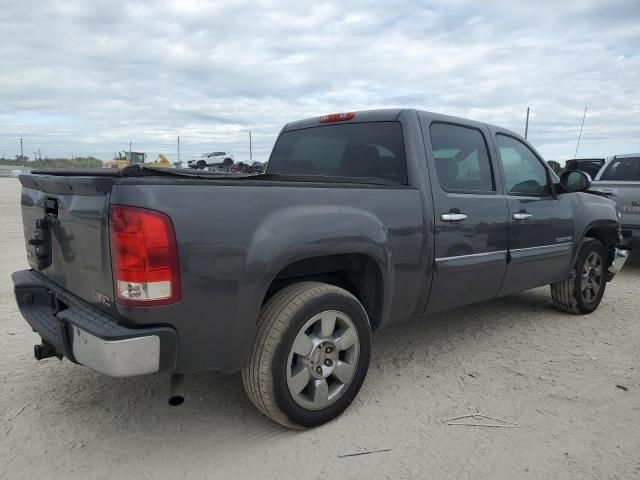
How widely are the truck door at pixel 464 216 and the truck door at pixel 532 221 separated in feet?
0.56

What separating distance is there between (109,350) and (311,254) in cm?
107

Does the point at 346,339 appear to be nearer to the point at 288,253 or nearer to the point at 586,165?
the point at 288,253

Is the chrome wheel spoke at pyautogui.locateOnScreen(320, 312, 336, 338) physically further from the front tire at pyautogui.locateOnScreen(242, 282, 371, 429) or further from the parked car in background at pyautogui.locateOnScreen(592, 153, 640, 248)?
the parked car in background at pyautogui.locateOnScreen(592, 153, 640, 248)

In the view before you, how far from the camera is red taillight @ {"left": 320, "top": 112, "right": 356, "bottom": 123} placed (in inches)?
154

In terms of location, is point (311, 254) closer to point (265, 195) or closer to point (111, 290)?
point (265, 195)

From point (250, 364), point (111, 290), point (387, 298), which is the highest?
point (111, 290)

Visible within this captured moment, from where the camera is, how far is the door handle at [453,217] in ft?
11.2

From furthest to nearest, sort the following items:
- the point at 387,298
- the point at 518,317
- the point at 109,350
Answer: the point at 518,317
the point at 387,298
the point at 109,350

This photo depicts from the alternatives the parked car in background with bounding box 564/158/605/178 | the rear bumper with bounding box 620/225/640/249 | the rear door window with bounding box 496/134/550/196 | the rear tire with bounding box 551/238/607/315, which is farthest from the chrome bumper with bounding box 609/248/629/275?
the parked car in background with bounding box 564/158/605/178

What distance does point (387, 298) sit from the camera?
3.12 metres

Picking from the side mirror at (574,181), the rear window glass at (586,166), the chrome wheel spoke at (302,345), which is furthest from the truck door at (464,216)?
the rear window glass at (586,166)

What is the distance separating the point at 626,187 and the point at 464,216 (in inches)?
216

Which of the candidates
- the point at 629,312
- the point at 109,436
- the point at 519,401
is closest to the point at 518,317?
the point at 629,312

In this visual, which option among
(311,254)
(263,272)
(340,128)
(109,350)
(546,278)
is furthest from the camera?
(546,278)
